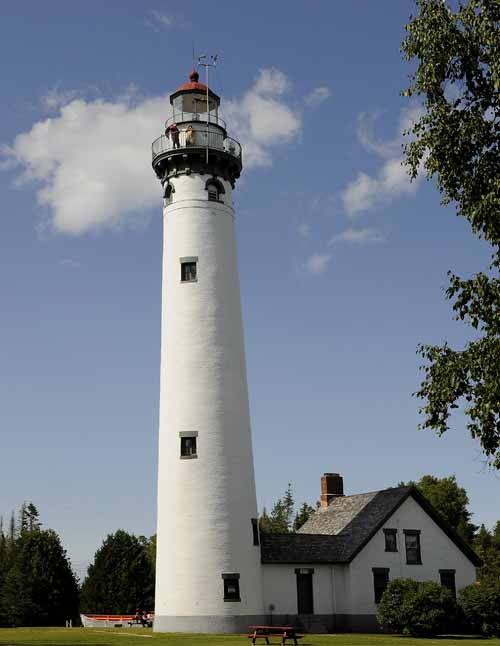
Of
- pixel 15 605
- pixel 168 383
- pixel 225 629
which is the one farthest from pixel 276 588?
pixel 15 605

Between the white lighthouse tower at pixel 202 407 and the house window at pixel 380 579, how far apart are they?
6206 millimetres

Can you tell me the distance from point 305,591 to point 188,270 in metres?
14.6

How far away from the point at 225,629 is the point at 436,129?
21.3 metres

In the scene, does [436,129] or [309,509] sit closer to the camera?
[436,129]

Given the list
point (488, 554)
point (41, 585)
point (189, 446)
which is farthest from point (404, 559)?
point (488, 554)

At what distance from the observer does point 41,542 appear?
53.3 meters

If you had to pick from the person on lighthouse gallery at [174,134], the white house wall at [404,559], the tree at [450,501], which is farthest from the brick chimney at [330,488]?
the tree at [450,501]

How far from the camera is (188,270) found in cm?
3634

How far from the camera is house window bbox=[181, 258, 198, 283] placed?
36.2 meters

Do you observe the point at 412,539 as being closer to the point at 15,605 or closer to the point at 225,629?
the point at 225,629

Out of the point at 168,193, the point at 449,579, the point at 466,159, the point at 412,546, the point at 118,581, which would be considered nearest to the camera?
the point at 466,159

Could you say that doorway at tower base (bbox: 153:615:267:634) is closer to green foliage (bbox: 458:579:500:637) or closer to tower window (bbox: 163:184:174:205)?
green foliage (bbox: 458:579:500:637)

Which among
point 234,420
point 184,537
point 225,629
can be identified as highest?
point 234,420

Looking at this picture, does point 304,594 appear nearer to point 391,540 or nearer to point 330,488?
point 391,540
